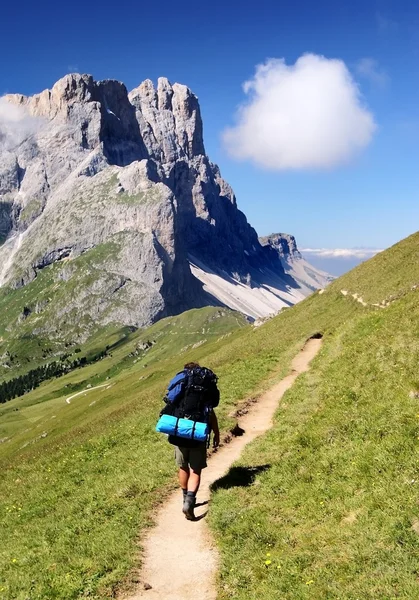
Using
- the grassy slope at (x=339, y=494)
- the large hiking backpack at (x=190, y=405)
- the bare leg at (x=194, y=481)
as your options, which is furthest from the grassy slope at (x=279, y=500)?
the large hiking backpack at (x=190, y=405)

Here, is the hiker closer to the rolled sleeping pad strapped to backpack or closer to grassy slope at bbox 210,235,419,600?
the rolled sleeping pad strapped to backpack

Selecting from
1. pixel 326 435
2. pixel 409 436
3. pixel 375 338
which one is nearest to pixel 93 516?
pixel 326 435

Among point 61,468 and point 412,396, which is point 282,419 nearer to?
point 412,396

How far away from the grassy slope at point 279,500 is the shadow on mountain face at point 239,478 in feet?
1.56

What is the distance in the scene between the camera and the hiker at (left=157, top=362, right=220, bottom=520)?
54.1ft

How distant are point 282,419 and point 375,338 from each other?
687 centimetres

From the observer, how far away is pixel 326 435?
18.4m

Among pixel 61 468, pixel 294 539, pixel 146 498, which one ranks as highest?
pixel 294 539

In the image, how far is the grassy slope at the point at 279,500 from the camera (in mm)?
11977

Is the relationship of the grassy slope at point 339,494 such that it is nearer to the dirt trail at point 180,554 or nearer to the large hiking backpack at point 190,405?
the dirt trail at point 180,554

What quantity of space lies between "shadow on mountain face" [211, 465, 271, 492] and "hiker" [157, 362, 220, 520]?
188 centimetres

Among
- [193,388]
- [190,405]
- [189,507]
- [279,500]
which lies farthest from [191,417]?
[279,500]

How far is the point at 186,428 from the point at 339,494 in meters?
5.45

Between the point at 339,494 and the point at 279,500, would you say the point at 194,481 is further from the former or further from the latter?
the point at 339,494
